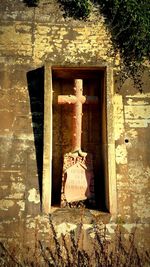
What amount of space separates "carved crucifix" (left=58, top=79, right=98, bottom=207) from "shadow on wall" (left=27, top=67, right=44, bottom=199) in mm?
406

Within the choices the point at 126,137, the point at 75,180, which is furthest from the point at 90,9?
the point at 75,180

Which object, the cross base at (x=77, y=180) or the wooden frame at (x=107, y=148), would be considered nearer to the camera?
the wooden frame at (x=107, y=148)

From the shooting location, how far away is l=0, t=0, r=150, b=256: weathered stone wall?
555cm

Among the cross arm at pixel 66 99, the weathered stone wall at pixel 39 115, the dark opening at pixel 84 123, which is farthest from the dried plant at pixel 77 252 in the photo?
the cross arm at pixel 66 99

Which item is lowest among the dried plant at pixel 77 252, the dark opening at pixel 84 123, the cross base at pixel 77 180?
the dried plant at pixel 77 252

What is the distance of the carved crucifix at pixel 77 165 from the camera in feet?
19.2

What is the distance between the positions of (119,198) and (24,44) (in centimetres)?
343

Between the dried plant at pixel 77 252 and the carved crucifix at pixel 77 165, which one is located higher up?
the carved crucifix at pixel 77 165

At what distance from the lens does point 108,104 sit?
19.5 feet

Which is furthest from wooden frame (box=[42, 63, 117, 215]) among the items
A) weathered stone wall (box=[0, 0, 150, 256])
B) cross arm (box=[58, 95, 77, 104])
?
cross arm (box=[58, 95, 77, 104])

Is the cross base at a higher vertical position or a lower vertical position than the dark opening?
lower

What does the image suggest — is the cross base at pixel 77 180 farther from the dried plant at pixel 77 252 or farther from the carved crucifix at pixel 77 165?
the dried plant at pixel 77 252

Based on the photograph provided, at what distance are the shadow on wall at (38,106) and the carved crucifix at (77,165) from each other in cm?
41

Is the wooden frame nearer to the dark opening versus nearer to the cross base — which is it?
the dark opening
